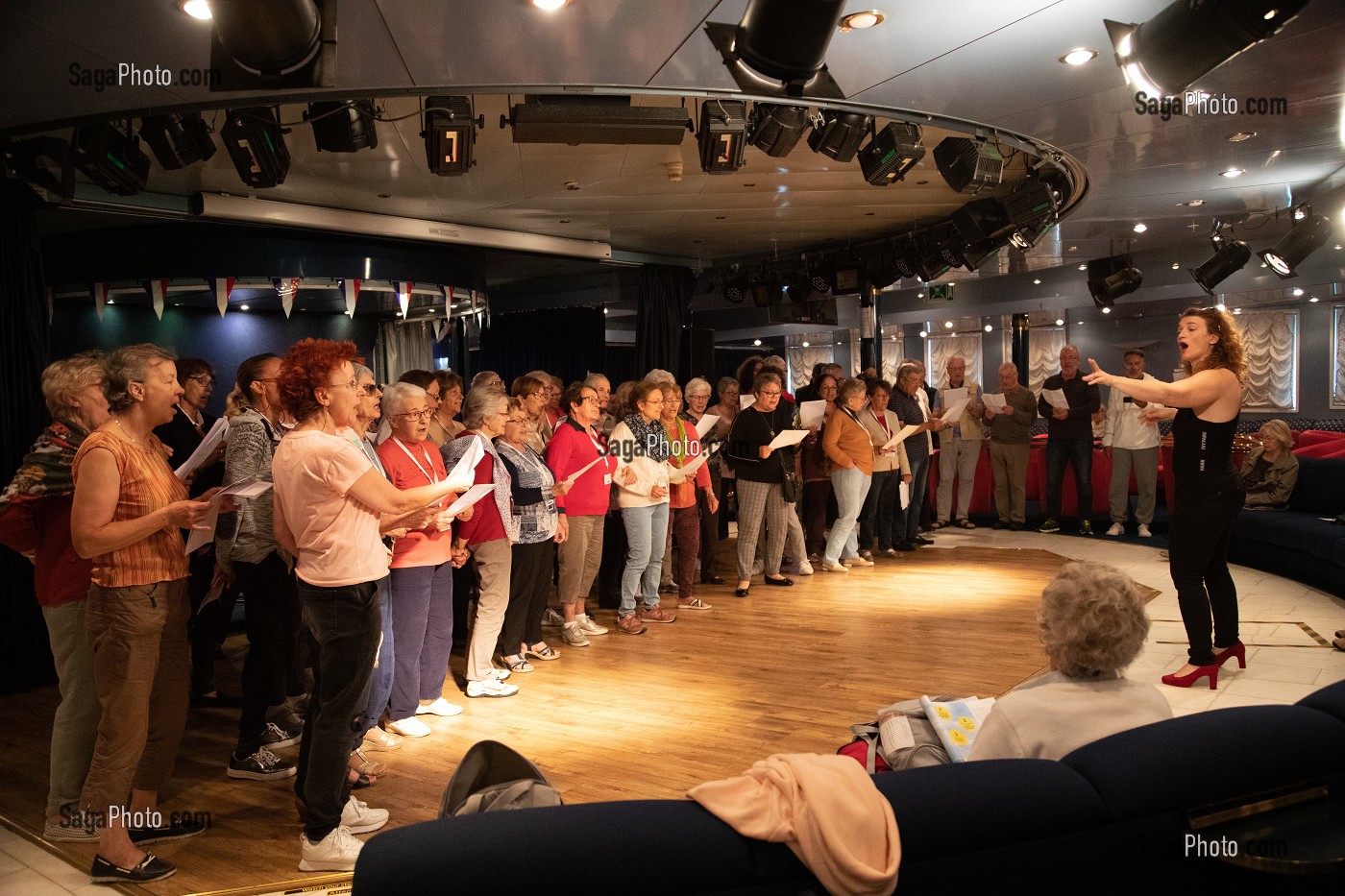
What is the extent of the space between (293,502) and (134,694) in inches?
31.8

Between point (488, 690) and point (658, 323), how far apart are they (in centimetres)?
764

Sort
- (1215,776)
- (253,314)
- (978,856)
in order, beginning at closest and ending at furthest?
(978,856) → (1215,776) → (253,314)

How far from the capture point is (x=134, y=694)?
9.72 feet

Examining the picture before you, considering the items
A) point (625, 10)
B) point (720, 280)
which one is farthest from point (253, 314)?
point (625, 10)

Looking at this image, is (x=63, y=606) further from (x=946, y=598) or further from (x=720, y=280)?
(x=720, y=280)

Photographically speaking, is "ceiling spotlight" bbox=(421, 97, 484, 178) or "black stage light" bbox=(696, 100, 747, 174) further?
"black stage light" bbox=(696, 100, 747, 174)

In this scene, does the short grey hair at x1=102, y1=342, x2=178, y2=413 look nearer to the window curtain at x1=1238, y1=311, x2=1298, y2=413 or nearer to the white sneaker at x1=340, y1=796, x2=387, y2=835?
the white sneaker at x1=340, y1=796, x2=387, y2=835

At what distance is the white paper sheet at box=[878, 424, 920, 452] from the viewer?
7.98 meters

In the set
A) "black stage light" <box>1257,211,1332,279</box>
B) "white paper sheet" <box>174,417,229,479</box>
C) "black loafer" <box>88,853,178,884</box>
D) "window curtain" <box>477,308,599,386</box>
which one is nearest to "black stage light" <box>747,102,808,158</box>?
"white paper sheet" <box>174,417,229,479</box>

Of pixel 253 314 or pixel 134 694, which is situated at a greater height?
pixel 253 314

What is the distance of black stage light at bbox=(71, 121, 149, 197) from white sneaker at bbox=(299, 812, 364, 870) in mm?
3828

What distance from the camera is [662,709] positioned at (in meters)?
4.43

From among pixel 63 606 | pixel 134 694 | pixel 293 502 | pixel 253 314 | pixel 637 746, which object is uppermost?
pixel 253 314
